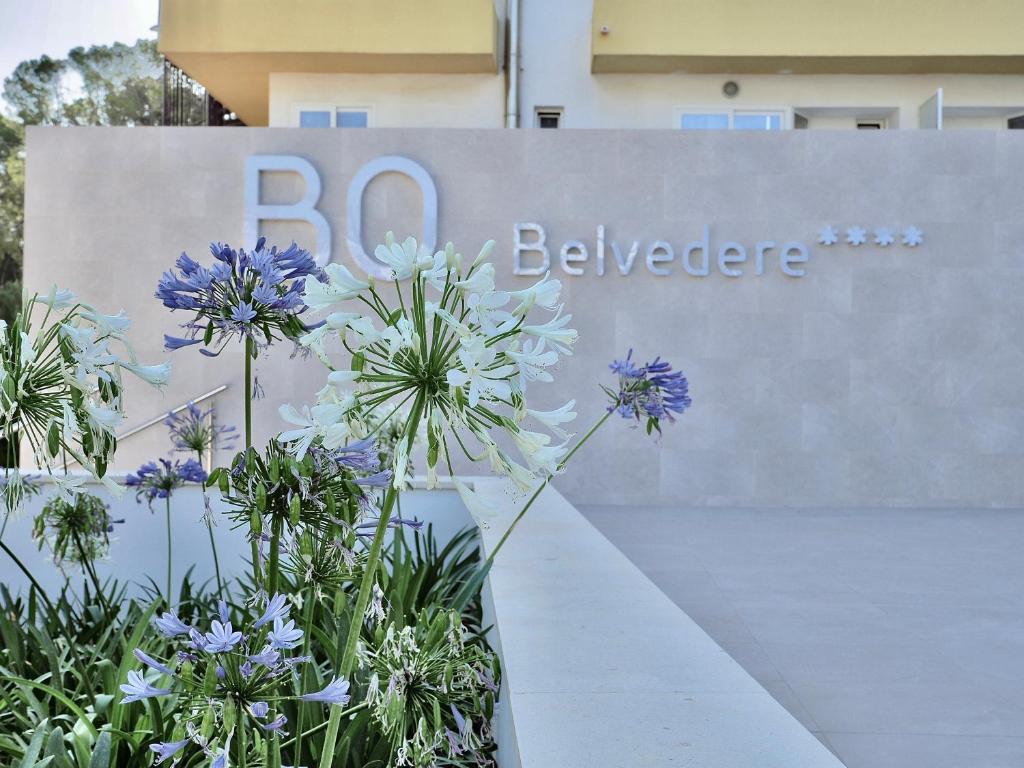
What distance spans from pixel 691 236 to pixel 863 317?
4.59 ft

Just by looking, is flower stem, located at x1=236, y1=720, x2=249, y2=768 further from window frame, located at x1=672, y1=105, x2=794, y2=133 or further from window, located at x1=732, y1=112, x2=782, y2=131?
window, located at x1=732, y1=112, x2=782, y2=131

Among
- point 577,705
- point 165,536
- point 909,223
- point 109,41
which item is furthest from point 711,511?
point 109,41

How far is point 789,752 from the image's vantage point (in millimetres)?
1430

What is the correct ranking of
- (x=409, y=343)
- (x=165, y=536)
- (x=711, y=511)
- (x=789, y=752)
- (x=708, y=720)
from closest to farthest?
(x=409, y=343), (x=789, y=752), (x=708, y=720), (x=165, y=536), (x=711, y=511)

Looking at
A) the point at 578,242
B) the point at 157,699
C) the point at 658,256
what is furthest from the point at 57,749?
the point at 658,256

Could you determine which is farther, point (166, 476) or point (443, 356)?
point (166, 476)

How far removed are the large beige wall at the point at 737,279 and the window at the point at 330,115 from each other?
6.86ft

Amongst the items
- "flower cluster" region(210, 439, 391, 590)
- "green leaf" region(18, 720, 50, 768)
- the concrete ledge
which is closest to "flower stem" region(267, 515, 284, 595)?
"flower cluster" region(210, 439, 391, 590)

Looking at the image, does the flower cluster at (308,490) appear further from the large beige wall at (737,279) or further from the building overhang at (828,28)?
the building overhang at (828,28)

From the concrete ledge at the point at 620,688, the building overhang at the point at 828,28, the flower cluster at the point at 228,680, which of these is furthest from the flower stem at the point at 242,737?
the building overhang at the point at 828,28

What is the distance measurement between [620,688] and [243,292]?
0.91 m

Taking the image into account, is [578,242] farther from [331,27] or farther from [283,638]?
[283,638]

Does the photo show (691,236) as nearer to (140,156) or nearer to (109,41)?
(140,156)

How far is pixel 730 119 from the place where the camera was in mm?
9547
